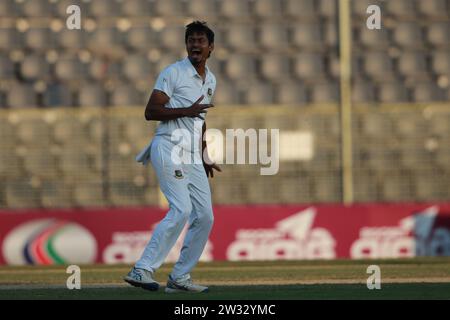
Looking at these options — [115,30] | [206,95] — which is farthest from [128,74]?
[206,95]

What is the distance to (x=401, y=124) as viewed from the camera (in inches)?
912

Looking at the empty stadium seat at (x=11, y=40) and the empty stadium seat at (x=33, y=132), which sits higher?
the empty stadium seat at (x=11, y=40)

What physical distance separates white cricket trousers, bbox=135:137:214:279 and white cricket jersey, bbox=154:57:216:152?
0.11 metres

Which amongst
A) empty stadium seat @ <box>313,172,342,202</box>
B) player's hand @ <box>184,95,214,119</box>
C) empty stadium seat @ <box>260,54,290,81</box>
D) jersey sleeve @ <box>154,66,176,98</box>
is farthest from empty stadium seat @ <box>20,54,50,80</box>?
player's hand @ <box>184,95,214,119</box>

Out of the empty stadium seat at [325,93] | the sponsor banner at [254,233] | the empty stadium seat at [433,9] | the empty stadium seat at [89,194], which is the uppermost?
the empty stadium seat at [433,9]

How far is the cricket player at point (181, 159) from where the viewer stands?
10.2 meters

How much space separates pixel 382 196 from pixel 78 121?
617 cm

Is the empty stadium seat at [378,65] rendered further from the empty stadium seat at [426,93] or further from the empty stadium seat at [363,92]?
the empty stadium seat at [426,93]

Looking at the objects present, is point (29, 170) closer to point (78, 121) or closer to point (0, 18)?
point (78, 121)

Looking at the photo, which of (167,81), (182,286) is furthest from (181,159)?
(182,286)

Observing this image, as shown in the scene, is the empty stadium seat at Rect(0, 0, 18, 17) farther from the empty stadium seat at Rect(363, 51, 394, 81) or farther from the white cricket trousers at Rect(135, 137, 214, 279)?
the white cricket trousers at Rect(135, 137, 214, 279)

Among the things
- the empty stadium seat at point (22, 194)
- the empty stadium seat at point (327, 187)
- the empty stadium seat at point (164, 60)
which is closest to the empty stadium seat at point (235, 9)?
the empty stadium seat at point (164, 60)

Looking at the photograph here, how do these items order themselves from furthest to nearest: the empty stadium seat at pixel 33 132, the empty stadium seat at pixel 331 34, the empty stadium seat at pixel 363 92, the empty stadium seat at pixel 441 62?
1. the empty stadium seat at pixel 441 62
2. the empty stadium seat at pixel 331 34
3. the empty stadium seat at pixel 363 92
4. the empty stadium seat at pixel 33 132

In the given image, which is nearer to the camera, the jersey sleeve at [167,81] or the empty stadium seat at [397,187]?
the jersey sleeve at [167,81]
